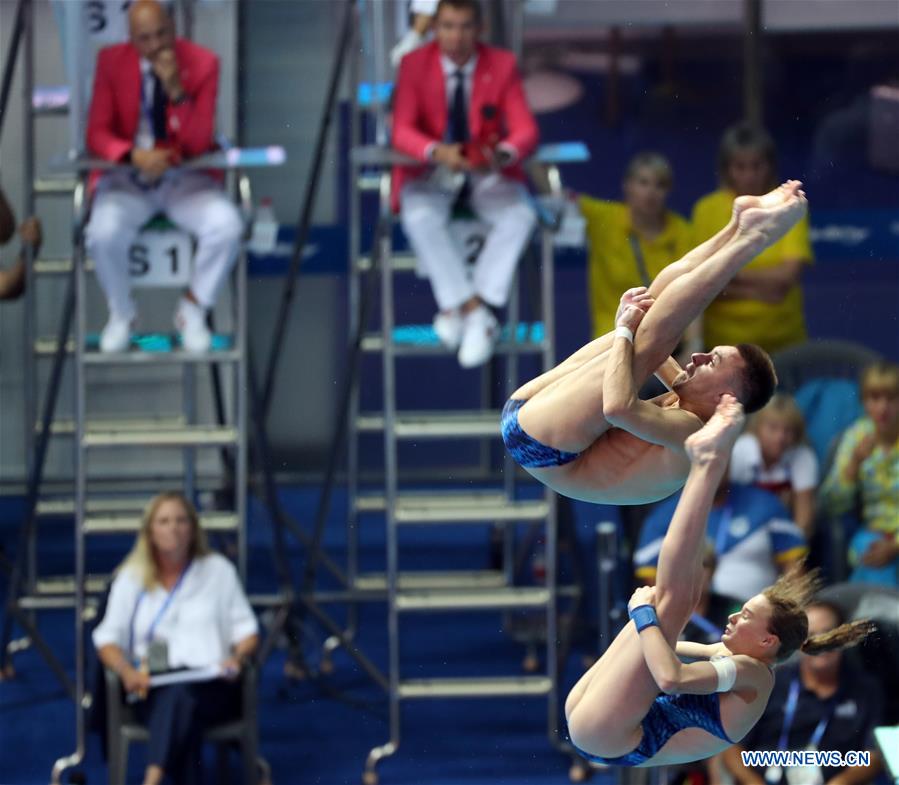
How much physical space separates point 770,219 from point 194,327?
2.48 m

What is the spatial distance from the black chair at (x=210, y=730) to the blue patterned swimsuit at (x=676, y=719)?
6.59 ft

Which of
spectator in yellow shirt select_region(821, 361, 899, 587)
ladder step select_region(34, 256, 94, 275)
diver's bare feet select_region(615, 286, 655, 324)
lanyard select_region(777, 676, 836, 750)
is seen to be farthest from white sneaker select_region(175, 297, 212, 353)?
diver's bare feet select_region(615, 286, 655, 324)

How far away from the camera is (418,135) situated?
430 centimetres

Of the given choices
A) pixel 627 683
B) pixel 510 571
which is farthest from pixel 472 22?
pixel 627 683

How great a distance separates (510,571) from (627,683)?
9.67 feet

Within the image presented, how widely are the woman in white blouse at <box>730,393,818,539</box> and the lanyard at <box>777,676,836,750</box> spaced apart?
65 centimetres

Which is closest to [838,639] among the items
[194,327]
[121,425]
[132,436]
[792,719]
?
[792,719]

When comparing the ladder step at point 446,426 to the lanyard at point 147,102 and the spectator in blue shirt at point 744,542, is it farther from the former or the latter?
the lanyard at point 147,102

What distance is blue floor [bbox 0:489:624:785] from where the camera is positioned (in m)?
4.74

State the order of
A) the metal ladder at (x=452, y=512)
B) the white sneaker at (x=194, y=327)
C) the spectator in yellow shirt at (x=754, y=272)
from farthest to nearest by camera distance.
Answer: the white sneaker at (x=194, y=327), the metal ladder at (x=452, y=512), the spectator in yellow shirt at (x=754, y=272)

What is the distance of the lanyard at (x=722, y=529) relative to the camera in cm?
423

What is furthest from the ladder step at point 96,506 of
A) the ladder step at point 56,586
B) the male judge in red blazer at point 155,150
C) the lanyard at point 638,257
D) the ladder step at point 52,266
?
the lanyard at point 638,257

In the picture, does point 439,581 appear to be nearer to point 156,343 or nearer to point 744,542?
point 156,343

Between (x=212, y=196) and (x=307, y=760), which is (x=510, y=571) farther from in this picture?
(x=212, y=196)
